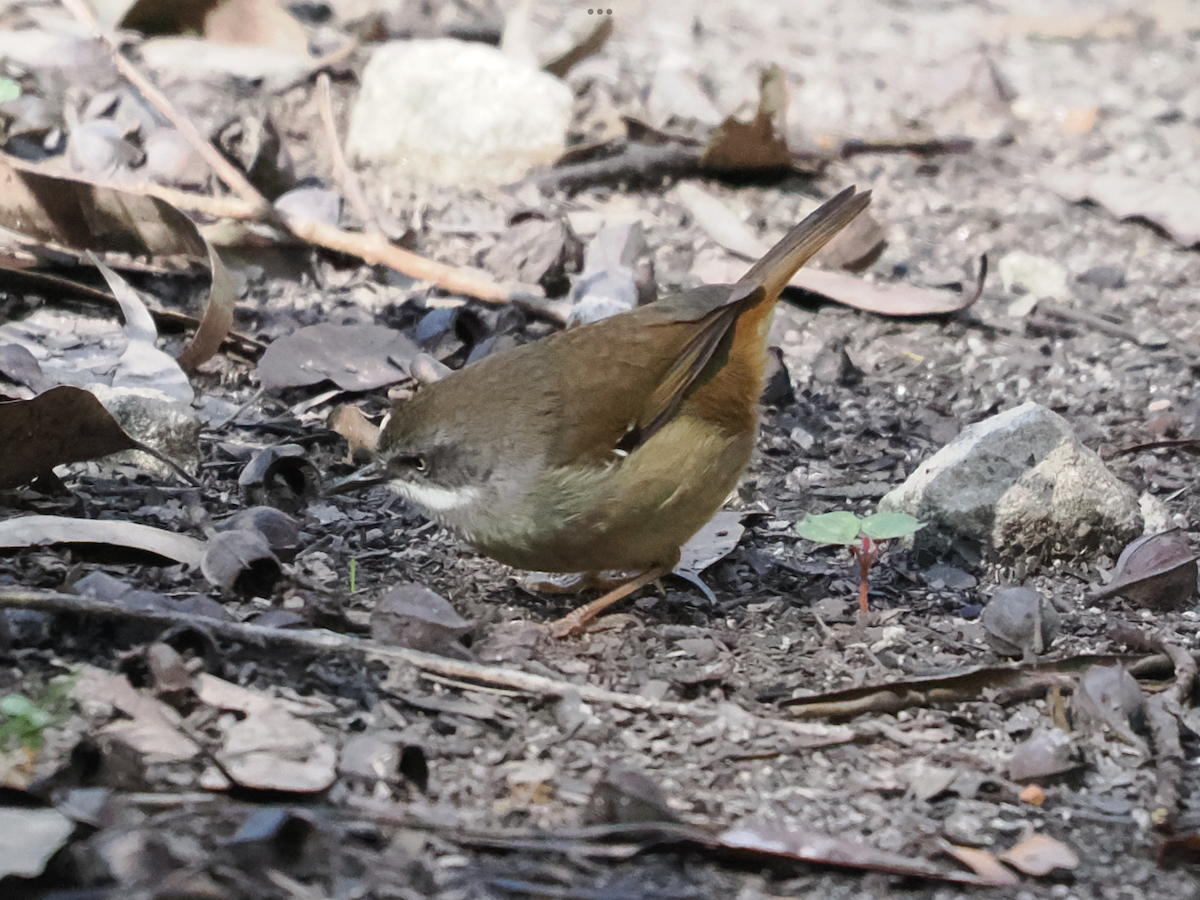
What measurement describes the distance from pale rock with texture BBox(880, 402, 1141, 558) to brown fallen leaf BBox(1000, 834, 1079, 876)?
1445mm

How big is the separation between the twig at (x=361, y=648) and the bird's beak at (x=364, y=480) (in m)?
0.68

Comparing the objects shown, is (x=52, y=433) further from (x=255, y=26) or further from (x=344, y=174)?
(x=255, y=26)

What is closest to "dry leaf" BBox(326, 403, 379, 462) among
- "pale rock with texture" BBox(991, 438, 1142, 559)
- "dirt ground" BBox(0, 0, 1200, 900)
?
"dirt ground" BBox(0, 0, 1200, 900)

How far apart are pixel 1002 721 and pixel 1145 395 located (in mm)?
2561

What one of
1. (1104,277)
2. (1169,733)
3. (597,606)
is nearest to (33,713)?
(597,606)

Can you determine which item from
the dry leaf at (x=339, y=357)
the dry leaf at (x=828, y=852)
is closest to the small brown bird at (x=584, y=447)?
the dry leaf at (x=339, y=357)

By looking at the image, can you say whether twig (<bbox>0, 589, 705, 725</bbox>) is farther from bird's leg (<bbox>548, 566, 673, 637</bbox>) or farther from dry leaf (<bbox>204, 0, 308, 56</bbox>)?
dry leaf (<bbox>204, 0, 308, 56</bbox>)

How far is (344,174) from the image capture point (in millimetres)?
6094

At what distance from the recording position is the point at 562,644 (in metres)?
3.72

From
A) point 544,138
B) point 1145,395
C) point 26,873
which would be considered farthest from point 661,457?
point 544,138

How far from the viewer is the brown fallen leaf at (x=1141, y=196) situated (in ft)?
21.9

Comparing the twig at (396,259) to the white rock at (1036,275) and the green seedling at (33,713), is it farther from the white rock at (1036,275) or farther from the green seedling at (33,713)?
the green seedling at (33,713)

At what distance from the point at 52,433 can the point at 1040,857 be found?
2908 millimetres

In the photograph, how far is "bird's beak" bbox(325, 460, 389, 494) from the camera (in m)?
3.84
